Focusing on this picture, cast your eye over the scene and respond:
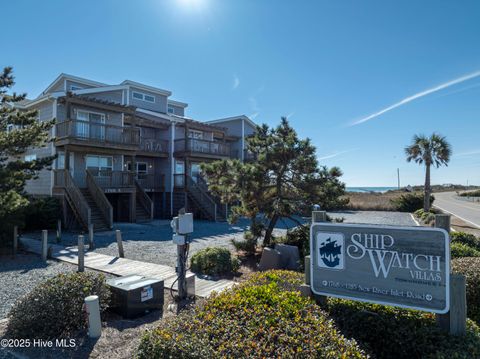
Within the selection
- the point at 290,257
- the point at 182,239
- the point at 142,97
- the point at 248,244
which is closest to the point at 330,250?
the point at 182,239

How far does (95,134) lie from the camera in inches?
679

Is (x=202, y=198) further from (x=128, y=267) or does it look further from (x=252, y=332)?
(x=252, y=332)

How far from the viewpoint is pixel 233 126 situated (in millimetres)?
29984

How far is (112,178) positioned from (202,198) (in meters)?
6.27

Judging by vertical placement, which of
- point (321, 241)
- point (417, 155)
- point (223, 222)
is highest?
point (417, 155)

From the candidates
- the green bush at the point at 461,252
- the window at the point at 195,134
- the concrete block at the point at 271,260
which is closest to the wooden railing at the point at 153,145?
the window at the point at 195,134

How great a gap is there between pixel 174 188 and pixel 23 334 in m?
18.6

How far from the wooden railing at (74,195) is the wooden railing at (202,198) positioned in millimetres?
8024

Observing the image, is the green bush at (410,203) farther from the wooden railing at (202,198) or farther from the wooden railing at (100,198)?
the wooden railing at (100,198)

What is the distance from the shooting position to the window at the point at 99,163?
18266mm

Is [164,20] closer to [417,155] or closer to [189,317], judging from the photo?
[189,317]

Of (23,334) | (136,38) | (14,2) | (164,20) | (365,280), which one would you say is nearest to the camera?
(365,280)

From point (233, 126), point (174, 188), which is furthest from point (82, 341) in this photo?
point (233, 126)

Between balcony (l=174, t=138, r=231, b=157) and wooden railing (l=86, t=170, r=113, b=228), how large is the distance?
23.3 feet
